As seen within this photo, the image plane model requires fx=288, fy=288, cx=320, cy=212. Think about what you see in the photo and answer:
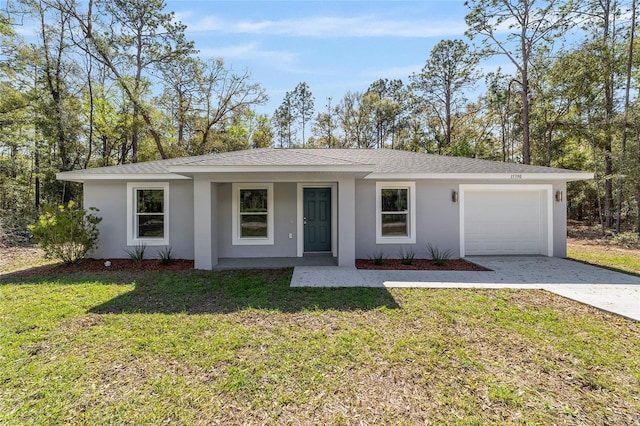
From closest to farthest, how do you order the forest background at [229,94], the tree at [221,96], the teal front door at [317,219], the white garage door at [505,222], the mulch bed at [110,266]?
the mulch bed at [110,266]
the white garage door at [505,222]
the teal front door at [317,219]
the forest background at [229,94]
the tree at [221,96]

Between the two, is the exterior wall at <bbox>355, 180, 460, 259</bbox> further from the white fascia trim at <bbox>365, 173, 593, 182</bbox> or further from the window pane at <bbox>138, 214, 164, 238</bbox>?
the window pane at <bbox>138, 214, 164, 238</bbox>

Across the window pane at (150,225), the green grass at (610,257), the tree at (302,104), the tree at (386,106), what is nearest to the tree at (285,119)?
the tree at (302,104)

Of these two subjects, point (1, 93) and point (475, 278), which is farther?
point (1, 93)

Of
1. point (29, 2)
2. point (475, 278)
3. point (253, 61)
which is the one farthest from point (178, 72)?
point (475, 278)

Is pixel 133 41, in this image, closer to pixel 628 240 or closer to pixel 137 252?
pixel 137 252

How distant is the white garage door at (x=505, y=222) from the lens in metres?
8.94

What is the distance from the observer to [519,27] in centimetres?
1538

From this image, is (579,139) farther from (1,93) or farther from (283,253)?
(1,93)

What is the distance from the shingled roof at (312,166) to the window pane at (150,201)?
2.17ft

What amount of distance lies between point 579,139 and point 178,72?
973 inches

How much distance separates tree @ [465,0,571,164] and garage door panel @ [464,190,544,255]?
838 centimetres

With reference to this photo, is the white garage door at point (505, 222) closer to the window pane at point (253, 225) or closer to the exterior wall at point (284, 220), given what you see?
the exterior wall at point (284, 220)

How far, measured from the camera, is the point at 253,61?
62.4ft

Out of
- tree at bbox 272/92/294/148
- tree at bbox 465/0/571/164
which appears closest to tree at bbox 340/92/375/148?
tree at bbox 272/92/294/148
